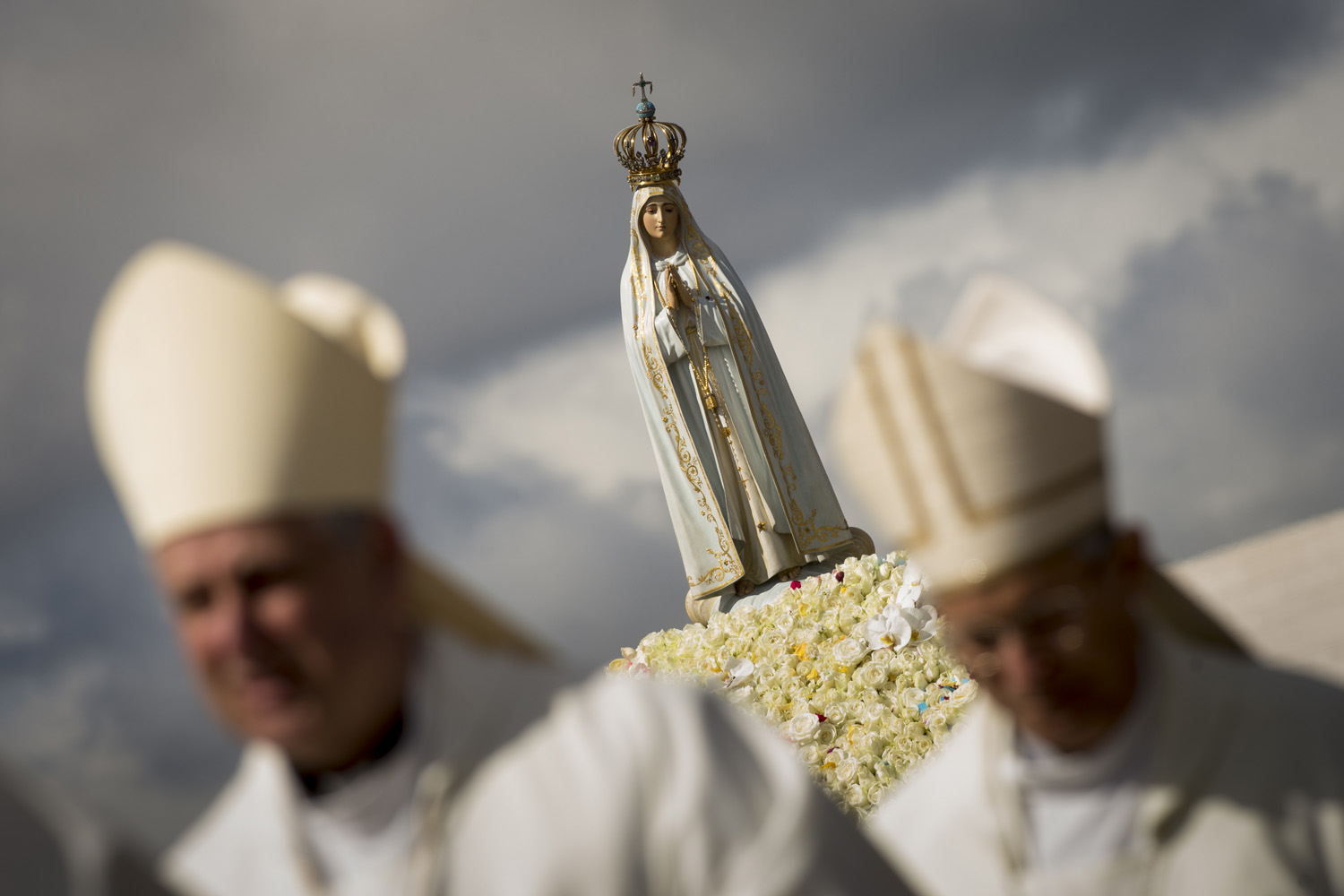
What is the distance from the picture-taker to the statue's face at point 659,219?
870 cm

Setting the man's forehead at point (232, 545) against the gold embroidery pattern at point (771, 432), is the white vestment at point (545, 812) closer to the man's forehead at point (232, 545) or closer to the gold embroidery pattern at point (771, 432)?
the man's forehead at point (232, 545)

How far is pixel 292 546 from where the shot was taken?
1.74 meters

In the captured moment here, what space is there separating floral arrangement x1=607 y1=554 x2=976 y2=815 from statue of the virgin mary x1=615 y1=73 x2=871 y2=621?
274 cm

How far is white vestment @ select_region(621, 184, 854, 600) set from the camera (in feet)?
28.2

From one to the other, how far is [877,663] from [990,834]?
270 centimetres

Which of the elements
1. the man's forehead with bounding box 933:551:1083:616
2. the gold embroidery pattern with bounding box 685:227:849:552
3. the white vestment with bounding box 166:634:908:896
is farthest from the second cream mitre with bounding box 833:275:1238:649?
the gold embroidery pattern with bounding box 685:227:849:552

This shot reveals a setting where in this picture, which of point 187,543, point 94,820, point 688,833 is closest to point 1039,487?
point 688,833

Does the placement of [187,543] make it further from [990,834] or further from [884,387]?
[990,834]

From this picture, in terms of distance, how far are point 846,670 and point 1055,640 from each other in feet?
10.0

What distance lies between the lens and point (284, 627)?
66.5 inches

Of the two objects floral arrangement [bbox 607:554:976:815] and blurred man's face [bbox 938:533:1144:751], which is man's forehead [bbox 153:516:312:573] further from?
floral arrangement [bbox 607:554:976:815]

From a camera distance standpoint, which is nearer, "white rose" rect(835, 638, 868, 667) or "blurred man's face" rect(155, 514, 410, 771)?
"blurred man's face" rect(155, 514, 410, 771)

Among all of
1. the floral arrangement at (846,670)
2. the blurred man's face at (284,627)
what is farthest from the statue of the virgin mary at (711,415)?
the blurred man's face at (284,627)

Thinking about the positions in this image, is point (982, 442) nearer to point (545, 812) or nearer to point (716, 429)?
point (545, 812)
